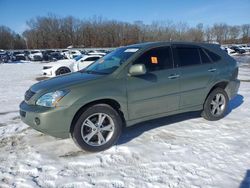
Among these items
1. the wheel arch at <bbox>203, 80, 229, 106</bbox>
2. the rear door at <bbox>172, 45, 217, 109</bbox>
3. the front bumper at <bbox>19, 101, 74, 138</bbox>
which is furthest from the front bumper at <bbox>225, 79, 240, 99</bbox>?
the front bumper at <bbox>19, 101, 74, 138</bbox>

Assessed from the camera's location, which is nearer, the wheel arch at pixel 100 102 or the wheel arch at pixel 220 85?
the wheel arch at pixel 100 102

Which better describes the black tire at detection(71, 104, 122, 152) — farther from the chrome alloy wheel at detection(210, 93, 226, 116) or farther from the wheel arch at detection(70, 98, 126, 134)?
the chrome alloy wheel at detection(210, 93, 226, 116)

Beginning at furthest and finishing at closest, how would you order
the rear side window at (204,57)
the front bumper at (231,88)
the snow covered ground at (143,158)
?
the front bumper at (231,88) < the rear side window at (204,57) < the snow covered ground at (143,158)

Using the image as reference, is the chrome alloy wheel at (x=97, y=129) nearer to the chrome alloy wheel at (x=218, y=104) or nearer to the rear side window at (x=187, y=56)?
the rear side window at (x=187, y=56)

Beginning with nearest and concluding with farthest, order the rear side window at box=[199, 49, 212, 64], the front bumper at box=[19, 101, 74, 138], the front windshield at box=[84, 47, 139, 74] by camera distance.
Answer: the front bumper at box=[19, 101, 74, 138]
the front windshield at box=[84, 47, 139, 74]
the rear side window at box=[199, 49, 212, 64]

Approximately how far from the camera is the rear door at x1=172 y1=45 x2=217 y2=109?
15.4 ft

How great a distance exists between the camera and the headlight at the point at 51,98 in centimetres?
363

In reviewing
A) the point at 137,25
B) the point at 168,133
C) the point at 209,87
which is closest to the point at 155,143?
the point at 168,133

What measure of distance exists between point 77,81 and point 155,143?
5.56 ft

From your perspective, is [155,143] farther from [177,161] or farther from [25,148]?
[25,148]

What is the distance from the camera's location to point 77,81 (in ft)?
12.9

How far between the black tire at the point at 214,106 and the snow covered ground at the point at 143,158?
6.2 inches

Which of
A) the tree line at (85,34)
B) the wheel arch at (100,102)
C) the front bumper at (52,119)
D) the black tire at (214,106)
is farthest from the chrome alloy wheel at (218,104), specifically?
the tree line at (85,34)

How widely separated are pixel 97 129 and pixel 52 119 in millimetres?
735
